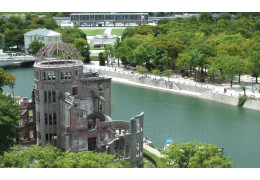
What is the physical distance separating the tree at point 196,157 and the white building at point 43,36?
319 ft

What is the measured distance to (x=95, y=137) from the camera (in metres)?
45.9

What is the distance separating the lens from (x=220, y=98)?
79500mm

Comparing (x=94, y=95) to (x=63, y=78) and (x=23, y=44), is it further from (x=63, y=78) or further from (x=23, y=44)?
(x=23, y=44)

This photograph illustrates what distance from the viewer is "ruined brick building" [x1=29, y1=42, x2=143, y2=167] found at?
43906mm

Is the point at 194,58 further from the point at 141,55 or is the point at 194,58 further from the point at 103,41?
the point at 103,41

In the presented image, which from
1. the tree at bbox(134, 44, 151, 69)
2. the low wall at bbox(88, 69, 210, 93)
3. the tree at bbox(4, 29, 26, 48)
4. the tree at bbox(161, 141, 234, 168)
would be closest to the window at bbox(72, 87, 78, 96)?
the tree at bbox(161, 141, 234, 168)

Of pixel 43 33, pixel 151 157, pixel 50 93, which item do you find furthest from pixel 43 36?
pixel 151 157

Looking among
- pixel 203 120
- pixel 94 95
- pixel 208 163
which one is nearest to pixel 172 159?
pixel 208 163

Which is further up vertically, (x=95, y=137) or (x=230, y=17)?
(x=230, y=17)

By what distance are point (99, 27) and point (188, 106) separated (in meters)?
127

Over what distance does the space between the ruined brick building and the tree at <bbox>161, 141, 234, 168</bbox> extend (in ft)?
22.2

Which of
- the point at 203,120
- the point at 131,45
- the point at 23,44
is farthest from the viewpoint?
the point at 23,44

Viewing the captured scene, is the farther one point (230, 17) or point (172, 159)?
point (230, 17)

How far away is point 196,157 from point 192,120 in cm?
3390
